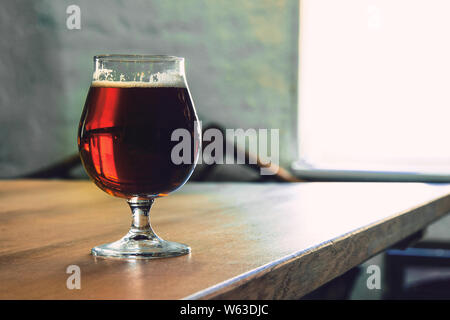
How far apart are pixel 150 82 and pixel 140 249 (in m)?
0.16

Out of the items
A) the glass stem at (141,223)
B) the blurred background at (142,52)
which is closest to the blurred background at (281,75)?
the blurred background at (142,52)

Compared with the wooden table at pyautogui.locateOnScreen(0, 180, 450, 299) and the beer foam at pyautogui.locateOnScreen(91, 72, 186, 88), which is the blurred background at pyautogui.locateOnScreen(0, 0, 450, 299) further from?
the beer foam at pyautogui.locateOnScreen(91, 72, 186, 88)

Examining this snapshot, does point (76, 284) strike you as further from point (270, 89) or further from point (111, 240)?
point (270, 89)

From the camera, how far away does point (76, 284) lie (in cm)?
48

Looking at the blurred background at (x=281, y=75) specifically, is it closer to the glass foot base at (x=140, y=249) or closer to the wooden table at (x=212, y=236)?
the wooden table at (x=212, y=236)

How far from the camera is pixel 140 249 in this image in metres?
0.60

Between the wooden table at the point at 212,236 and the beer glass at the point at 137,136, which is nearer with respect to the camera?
the wooden table at the point at 212,236

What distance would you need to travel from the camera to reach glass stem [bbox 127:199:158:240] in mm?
636

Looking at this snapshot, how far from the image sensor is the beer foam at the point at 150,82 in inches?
24.4

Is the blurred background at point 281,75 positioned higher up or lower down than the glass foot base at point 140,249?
higher up

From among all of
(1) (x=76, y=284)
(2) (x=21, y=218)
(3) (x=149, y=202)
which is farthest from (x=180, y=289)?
(2) (x=21, y=218)

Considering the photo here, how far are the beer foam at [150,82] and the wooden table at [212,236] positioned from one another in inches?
6.5

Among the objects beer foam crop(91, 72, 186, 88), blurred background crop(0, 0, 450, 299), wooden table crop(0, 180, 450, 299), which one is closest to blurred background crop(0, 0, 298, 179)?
blurred background crop(0, 0, 450, 299)

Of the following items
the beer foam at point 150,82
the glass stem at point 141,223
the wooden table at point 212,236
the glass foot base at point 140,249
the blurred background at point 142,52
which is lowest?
the wooden table at point 212,236
